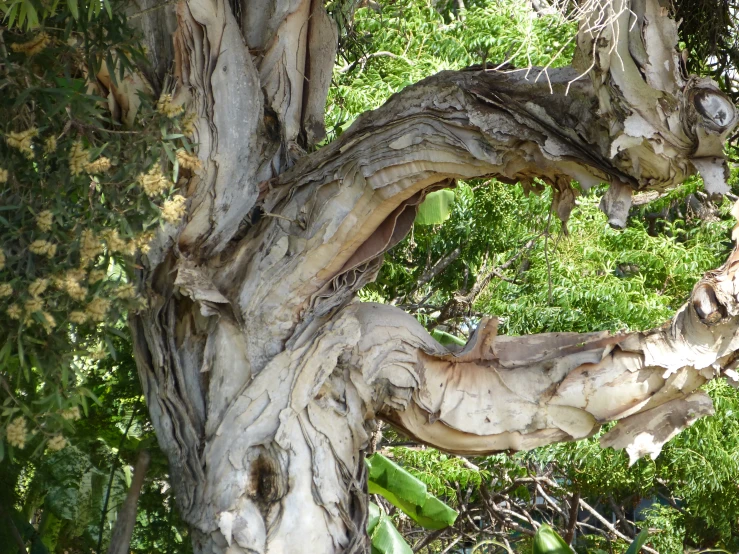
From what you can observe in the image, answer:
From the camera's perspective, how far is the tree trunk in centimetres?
331

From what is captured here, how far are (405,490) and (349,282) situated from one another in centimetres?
257

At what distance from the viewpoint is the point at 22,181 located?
2.96 metres

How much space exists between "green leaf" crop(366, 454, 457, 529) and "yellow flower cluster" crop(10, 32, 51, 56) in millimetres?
3641

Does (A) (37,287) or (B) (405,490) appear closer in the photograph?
(A) (37,287)

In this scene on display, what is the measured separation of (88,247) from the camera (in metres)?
2.75

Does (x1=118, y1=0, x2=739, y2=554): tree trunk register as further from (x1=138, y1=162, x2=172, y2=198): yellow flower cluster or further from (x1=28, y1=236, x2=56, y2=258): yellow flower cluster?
(x1=28, y1=236, x2=56, y2=258): yellow flower cluster

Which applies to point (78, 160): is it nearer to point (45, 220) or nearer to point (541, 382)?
point (45, 220)

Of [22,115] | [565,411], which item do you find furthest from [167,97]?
[565,411]

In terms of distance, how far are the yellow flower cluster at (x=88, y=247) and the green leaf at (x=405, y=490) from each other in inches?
134

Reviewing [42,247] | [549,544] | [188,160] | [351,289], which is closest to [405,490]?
[549,544]

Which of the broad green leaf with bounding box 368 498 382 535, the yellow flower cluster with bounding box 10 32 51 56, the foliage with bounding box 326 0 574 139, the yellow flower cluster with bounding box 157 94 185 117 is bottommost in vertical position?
the broad green leaf with bounding box 368 498 382 535

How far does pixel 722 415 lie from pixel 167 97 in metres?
4.55

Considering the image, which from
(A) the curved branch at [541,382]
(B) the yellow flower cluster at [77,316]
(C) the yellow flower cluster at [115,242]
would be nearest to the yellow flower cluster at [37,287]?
(B) the yellow flower cluster at [77,316]

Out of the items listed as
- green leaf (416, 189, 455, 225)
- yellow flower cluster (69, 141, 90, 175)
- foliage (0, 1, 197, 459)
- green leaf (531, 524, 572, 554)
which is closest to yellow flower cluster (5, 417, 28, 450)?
foliage (0, 1, 197, 459)
